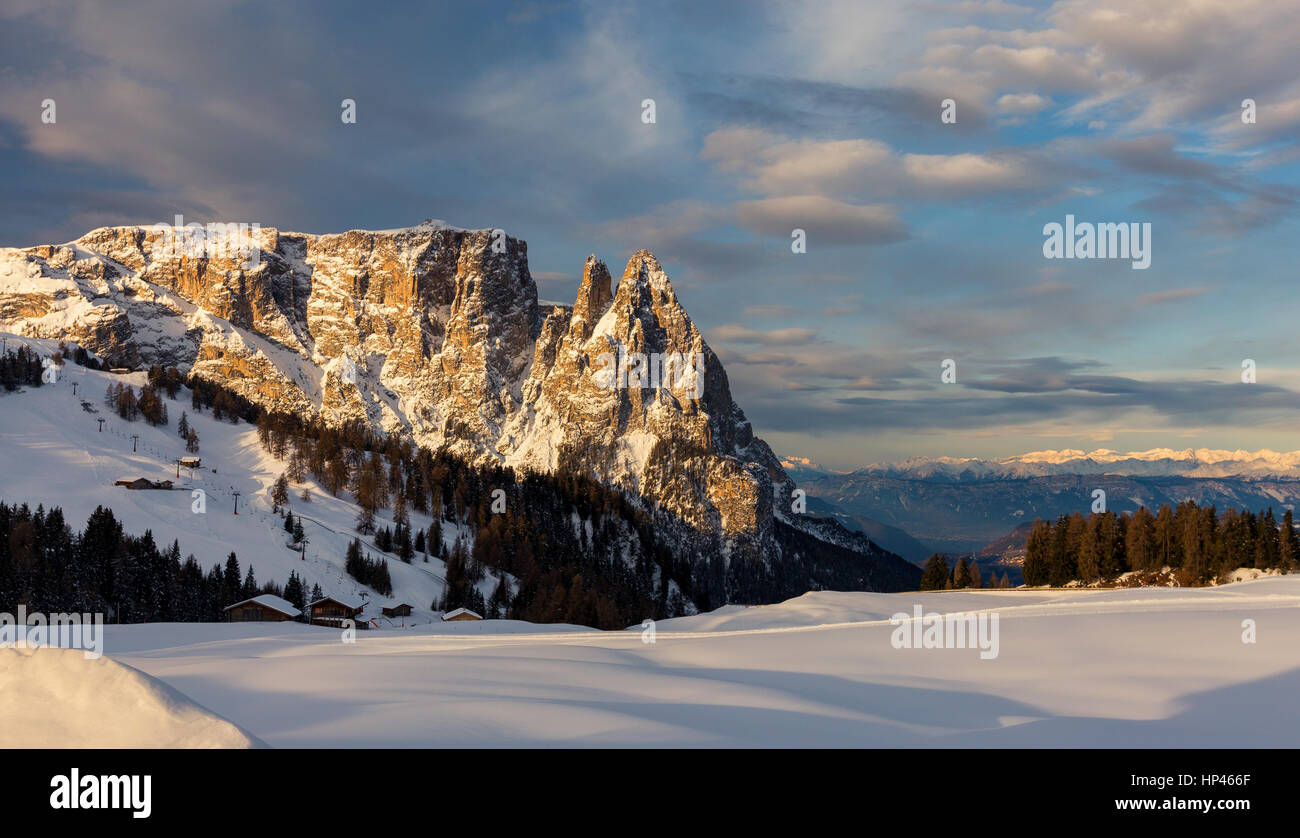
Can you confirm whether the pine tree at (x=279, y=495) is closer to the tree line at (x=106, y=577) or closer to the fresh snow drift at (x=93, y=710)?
the tree line at (x=106, y=577)

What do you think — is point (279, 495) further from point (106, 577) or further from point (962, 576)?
point (962, 576)

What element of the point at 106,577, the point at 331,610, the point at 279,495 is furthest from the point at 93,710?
the point at 279,495

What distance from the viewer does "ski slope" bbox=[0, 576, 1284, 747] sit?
294 inches

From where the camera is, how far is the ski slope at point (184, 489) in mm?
93250

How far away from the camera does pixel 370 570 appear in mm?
97688

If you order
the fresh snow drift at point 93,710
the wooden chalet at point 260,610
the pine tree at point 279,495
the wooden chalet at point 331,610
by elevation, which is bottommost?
the wooden chalet at point 331,610

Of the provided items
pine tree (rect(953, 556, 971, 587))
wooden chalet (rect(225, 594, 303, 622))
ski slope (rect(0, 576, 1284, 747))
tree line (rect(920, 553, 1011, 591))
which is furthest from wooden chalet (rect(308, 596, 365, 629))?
ski slope (rect(0, 576, 1284, 747))

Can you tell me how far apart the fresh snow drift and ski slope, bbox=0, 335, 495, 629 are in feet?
275

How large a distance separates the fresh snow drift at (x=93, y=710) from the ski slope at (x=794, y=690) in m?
1.27

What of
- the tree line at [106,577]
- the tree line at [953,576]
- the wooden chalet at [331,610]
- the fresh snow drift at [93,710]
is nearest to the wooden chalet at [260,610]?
the tree line at [106,577]

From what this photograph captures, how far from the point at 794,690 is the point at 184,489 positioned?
Answer: 118408mm

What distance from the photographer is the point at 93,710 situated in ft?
18.6

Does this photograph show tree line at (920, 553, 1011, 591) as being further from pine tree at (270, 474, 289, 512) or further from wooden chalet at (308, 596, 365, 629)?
pine tree at (270, 474, 289, 512)
